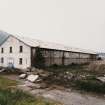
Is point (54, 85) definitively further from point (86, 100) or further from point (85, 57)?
point (85, 57)

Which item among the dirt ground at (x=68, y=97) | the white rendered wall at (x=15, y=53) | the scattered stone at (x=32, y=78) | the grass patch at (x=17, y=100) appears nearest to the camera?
the grass patch at (x=17, y=100)

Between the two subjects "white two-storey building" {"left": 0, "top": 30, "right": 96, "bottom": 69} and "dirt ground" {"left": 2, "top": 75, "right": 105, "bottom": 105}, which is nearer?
"dirt ground" {"left": 2, "top": 75, "right": 105, "bottom": 105}

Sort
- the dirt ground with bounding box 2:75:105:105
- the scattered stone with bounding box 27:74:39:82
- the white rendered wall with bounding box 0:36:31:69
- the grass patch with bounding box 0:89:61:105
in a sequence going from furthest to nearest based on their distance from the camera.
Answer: the white rendered wall with bounding box 0:36:31:69 < the scattered stone with bounding box 27:74:39:82 < the dirt ground with bounding box 2:75:105:105 < the grass patch with bounding box 0:89:61:105

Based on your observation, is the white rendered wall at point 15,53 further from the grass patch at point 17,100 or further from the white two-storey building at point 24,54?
the grass patch at point 17,100

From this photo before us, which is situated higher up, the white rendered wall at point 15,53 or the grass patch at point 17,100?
the white rendered wall at point 15,53

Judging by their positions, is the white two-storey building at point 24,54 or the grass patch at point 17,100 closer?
the grass patch at point 17,100

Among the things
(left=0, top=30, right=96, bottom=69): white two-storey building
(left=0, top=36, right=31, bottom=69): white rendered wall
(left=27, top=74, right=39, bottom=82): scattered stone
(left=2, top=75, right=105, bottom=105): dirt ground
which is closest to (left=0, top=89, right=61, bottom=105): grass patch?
(left=2, top=75, right=105, bottom=105): dirt ground

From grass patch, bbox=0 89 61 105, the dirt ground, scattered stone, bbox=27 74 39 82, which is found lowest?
the dirt ground

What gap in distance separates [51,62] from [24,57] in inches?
211

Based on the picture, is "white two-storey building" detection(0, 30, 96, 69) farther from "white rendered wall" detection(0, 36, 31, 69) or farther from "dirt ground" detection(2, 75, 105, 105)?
"dirt ground" detection(2, 75, 105, 105)

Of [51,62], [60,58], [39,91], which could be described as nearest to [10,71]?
[51,62]

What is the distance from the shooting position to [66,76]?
92.0ft

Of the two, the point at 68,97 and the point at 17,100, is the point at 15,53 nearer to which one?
the point at 68,97

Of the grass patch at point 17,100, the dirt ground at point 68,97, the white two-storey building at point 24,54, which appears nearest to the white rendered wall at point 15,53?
the white two-storey building at point 24,54
